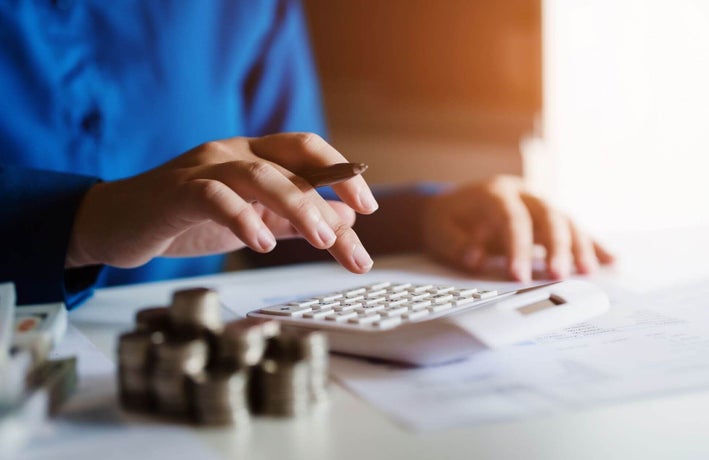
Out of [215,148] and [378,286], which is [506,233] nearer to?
[378,286]

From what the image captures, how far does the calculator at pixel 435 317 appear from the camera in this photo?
1.50ft

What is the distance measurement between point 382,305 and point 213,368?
0.19 m

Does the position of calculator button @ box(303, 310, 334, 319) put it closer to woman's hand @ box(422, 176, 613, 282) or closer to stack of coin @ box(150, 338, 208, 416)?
stack of coin @ box(150, 338, 208, 416)

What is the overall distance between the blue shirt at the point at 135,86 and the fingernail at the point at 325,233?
0.28 metres

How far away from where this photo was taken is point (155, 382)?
0.38 m

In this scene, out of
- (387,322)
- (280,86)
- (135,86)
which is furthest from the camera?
(280,86)

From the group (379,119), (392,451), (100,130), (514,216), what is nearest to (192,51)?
(100,130)

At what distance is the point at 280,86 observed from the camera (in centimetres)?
135

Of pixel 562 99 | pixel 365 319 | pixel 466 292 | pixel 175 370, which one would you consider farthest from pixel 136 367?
pixel 562 99

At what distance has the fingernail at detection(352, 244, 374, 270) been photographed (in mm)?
577

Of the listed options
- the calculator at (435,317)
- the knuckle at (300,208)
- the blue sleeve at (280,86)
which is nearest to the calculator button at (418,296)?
the calculator at (435,317)

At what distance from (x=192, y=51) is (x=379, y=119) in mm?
537

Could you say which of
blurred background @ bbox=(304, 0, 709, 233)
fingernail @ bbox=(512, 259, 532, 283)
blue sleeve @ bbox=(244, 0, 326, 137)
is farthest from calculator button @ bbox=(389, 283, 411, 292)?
blurred background @ bbox=(304, 0, 709, 233)

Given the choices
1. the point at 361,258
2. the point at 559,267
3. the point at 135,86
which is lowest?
the point at 559,267
